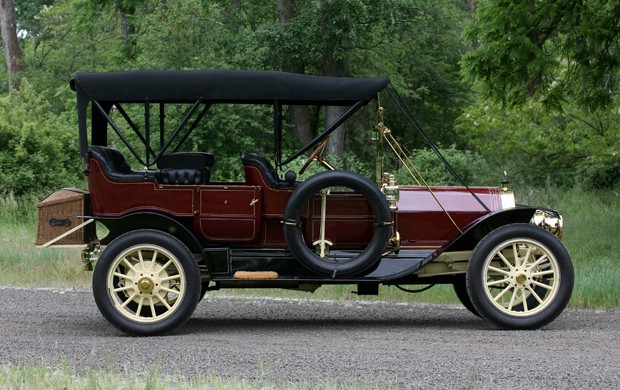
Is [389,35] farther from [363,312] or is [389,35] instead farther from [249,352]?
[249,352]

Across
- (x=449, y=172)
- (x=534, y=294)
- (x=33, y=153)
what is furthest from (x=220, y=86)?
(x=449, y=172)

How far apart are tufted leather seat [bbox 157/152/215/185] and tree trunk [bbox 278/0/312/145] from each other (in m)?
18.2

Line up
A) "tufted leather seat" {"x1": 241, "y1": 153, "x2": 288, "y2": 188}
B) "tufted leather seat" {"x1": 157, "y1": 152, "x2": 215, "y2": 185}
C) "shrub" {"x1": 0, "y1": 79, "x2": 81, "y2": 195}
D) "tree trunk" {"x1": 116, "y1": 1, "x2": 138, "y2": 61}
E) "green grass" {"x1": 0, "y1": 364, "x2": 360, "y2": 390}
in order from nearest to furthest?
"green grass" {"x1": 0, "y1": 364, "x2": 360, "y2": 390} < "tufted leather seat" {"x1": 241, "y1": 153, "x2": 288, "y2": 188} < "tufted leather seat" {"x1": 157, "y1": 152, "x2": 215, "y2": 185} < "shrub" {"x1": 0, "y1": 79, "x2": 81, "y2": 195} < "tree trunk" {"x1": 116, "y1": 1, "x2": 138, "y2": 61}

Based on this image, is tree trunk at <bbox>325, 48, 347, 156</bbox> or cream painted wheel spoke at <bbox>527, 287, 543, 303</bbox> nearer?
cream painted wheel spoke at <bbox>527, 287, 543, 303</bbox>

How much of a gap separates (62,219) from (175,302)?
1306 mm

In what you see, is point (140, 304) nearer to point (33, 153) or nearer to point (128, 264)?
point (128, 264)

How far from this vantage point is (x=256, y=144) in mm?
23547

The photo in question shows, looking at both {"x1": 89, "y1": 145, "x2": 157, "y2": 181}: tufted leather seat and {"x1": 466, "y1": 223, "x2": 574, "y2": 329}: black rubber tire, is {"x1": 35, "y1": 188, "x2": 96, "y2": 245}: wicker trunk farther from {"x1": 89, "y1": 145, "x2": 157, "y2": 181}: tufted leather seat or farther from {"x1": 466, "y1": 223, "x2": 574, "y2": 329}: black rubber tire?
{"x1": 466, "y1": 223, "x2": 574, "y2": 329}: black rubber tire

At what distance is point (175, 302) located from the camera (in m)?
8.35

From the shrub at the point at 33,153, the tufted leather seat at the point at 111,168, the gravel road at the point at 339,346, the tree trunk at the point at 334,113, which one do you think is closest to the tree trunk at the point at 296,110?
the tree trunk at the point at 334,113

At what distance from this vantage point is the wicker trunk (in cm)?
882

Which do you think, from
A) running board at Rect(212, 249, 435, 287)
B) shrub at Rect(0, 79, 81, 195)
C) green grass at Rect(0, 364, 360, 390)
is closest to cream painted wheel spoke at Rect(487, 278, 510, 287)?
running board at Rect(212, 249, 435, 287)

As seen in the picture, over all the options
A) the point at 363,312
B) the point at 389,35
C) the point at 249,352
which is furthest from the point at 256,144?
the point at 249,352

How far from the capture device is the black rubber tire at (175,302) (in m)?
8.29
